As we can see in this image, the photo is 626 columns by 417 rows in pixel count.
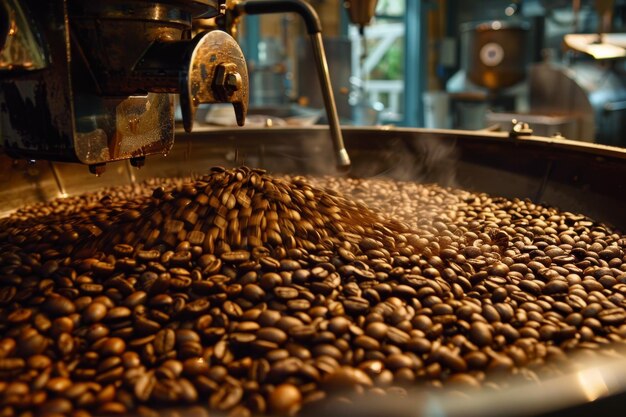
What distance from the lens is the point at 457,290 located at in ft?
3.19

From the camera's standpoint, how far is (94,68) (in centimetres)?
87

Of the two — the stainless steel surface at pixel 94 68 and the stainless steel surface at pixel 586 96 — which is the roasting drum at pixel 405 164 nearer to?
the stainless steel surface at pixel 94 68

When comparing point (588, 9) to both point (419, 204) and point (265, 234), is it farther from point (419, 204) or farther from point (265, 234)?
point (265, 234)

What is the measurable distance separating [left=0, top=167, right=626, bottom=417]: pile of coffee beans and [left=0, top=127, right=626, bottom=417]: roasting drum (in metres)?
0.15

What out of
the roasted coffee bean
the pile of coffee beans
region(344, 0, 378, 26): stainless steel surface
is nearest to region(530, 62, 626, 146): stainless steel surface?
region(344, 0, 378, 26): stainless steel surface

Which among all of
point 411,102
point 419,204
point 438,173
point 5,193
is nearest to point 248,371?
point 419,204

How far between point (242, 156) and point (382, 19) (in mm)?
6061

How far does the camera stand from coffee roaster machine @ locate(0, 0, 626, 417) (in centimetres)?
51

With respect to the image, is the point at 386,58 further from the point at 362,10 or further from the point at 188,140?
the point at 188,140

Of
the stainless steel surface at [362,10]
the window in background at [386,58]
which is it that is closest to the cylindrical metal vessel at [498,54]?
the window in background at [386,58]

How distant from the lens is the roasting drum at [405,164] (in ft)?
4.55

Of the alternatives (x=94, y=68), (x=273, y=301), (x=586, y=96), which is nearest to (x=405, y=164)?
(x=273, y=301)

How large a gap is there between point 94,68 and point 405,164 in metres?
1.22

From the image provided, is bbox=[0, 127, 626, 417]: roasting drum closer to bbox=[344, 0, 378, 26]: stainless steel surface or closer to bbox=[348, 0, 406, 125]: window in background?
bbox=[344, 0, 378, 26]: stainless steel surface
